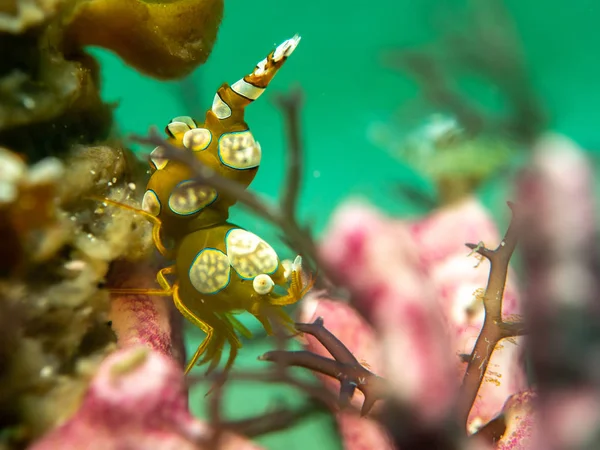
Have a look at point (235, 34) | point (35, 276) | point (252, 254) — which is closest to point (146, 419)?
point (35, 276)

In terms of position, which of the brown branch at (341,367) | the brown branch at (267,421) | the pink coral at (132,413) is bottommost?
the pink coral at (132,413)

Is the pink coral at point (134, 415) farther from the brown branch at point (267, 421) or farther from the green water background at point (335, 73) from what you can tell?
the green water background at point (335, 73)

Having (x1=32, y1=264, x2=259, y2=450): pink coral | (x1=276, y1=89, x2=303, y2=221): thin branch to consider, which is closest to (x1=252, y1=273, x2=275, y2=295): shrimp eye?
(x1=32, y1=264, x2=259, y2=450): pink coral

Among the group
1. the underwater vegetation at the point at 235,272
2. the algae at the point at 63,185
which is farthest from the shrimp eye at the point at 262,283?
the algae at the point at 63,185

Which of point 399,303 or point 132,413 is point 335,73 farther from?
point 399,303

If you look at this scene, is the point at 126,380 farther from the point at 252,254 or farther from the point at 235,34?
the point at 235,34

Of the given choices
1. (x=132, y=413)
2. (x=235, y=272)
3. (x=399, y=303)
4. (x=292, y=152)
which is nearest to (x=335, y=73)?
(x=235, y=272)

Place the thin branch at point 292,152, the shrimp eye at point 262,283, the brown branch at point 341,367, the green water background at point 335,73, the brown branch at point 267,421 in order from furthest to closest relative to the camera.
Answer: the green water background at point 335,73, the shrimp eye at point 262,283, the brown branch at point 341,367, the brown branch at point 267,421, the thin branch at point 292,152

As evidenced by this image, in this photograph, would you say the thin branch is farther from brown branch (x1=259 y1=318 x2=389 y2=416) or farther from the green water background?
the green water background
